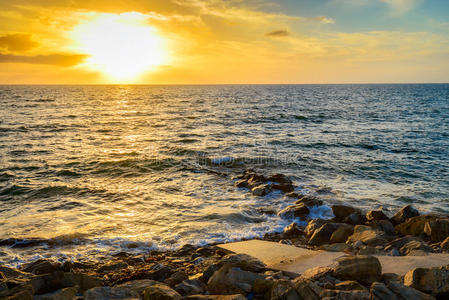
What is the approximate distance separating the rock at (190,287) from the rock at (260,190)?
8.17 meters

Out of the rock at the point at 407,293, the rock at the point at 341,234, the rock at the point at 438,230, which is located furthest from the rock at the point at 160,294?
the rock at the point at 438,230

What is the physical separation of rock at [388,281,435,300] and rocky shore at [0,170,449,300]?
0.01 metres

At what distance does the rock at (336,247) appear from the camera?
8.42 metres

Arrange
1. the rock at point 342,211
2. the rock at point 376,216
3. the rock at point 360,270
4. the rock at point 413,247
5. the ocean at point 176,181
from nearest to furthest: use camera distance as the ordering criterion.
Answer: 1. the rock at point 360,270
2. the rock at point 413,247
3. the ocean at point 176,181
4. the rock at point 376,216
5. the rock at point 342,211

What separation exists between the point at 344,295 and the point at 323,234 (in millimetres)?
5076

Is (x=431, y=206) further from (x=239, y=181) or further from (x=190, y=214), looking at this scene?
(x=190, y=214)

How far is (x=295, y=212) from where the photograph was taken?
11.6 m

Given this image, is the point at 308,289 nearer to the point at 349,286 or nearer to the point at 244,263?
the point at 349,286

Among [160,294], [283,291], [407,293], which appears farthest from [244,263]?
[407,293]

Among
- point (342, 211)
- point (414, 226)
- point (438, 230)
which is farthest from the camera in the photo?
point (342, 211)

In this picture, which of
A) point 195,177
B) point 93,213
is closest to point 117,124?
point 195,177

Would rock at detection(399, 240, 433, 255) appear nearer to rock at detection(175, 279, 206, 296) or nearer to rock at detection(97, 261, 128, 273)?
rock at detection(175, 279, 206, 296)

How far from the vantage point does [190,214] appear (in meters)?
11.6

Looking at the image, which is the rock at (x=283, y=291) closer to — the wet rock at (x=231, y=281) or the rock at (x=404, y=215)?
the wet rock at (x=231, y=281)
